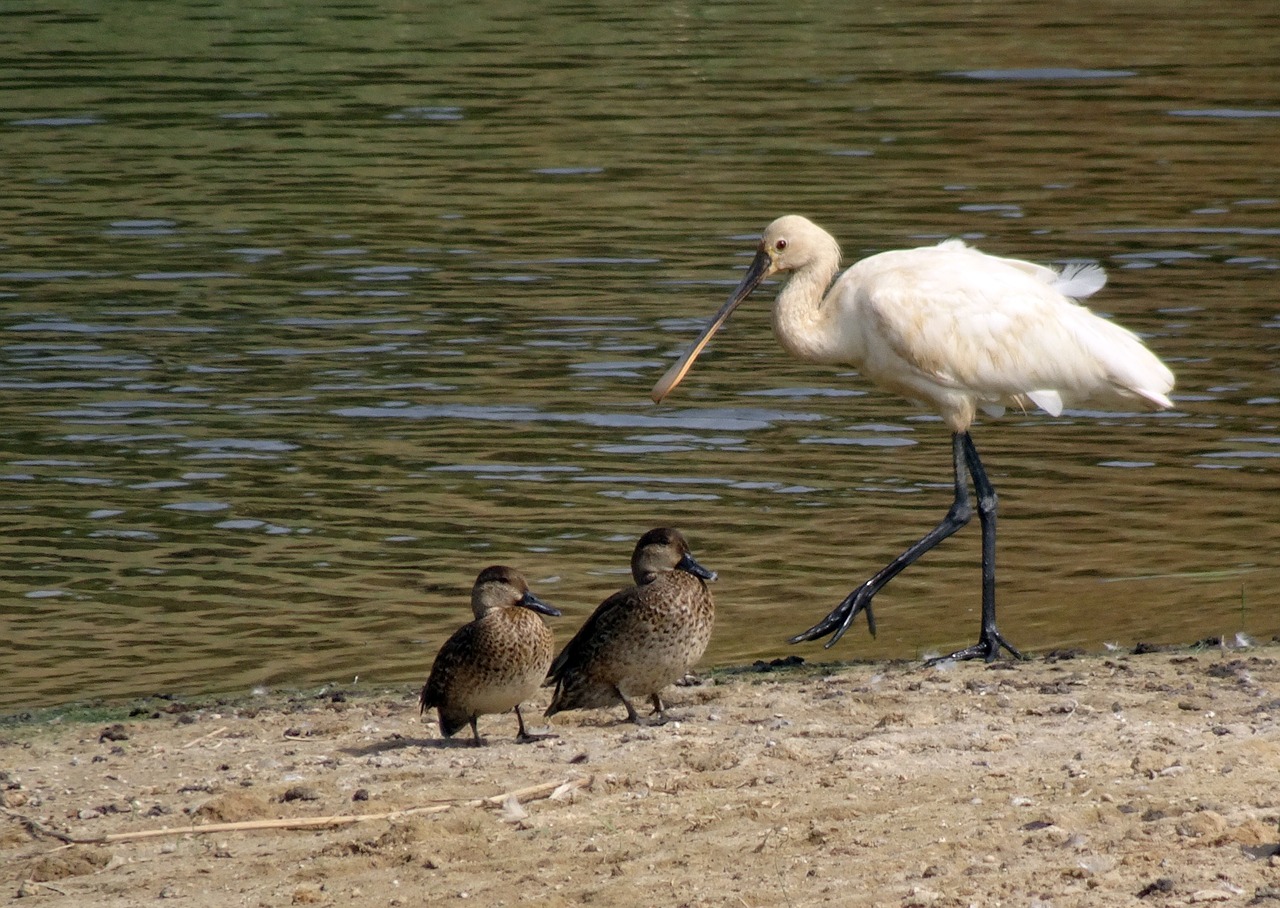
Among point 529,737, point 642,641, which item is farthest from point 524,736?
point 642,641

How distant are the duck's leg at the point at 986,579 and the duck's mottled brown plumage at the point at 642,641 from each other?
4.35 ft

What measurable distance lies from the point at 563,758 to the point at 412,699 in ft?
4.70

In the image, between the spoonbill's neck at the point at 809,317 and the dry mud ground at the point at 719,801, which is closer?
the dry mud ground at the point at 719,801

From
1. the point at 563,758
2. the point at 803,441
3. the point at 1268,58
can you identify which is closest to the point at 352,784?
the point at 563,758

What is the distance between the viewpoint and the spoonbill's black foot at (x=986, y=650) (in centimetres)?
851

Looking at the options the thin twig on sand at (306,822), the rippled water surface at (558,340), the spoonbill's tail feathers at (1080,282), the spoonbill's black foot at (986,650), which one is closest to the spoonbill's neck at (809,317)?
the spoonbill's tail feathers at (1080,282)

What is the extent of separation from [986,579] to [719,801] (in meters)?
2.87

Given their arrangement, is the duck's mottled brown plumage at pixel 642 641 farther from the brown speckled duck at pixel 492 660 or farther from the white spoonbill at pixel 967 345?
the white spoonbill at pixel 967 345

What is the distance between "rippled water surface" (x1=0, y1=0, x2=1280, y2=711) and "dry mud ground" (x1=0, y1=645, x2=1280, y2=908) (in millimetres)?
1605

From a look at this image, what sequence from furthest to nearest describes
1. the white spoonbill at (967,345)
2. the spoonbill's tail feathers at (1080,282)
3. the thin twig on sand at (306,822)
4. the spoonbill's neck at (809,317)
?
the spoonbill's neck at (809,317)
the spoonbill's tail feathers at (1080,282)
the white spoonbill at (967,345)
the thin twig on sand at (306,822)

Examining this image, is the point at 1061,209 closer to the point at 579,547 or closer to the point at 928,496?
the point at 928,496

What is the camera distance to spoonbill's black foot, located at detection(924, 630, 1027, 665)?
27.9 ft

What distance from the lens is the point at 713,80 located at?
25656 mm

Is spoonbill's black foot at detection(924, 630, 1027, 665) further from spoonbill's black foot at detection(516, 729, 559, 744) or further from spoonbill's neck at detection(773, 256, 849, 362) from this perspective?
spoonbill's black foot at detection(516, 729, 559, 744)
